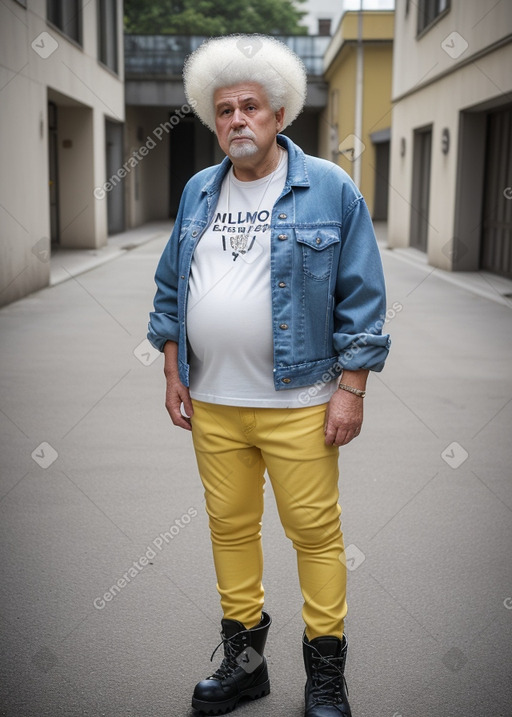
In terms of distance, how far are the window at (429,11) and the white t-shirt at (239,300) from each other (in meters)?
13.9

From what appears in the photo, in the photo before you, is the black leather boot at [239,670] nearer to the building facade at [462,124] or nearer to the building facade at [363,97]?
the building facade at [462,124]

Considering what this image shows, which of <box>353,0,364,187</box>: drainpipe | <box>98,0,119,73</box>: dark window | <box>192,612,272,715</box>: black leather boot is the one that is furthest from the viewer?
<box>353,0,364,187</box>: drainpipe

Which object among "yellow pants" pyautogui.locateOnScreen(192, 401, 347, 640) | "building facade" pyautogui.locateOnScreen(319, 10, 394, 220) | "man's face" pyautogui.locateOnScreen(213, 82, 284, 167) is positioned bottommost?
"yellow pants" pyautogui.locateOnScreen(192, 401, 347, 640)

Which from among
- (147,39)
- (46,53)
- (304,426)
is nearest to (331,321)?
(304,426)

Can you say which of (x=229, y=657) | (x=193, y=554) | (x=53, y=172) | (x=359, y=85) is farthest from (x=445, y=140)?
(x=229, y=657)

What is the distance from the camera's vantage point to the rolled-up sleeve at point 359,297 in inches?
92.8

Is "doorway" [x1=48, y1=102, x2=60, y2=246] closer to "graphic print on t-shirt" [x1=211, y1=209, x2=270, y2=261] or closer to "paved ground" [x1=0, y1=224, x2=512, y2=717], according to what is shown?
"paved ground" [x1=0, y1=224, x2=512, y2=717]

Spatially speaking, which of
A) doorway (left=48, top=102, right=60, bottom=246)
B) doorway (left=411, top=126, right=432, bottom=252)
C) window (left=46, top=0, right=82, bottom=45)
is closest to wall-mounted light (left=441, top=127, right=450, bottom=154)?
doorway (left=411, top=126, right=432, bottom=252)

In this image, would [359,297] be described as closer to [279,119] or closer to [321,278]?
[321,278]

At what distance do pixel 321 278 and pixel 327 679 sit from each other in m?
1.20

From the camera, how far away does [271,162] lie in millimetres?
2430

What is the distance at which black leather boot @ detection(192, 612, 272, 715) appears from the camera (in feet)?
8.35

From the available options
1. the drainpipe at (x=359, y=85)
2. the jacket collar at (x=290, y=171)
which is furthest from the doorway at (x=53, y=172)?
the jacket collar at (x=290, y=171)

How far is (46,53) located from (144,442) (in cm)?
1005
